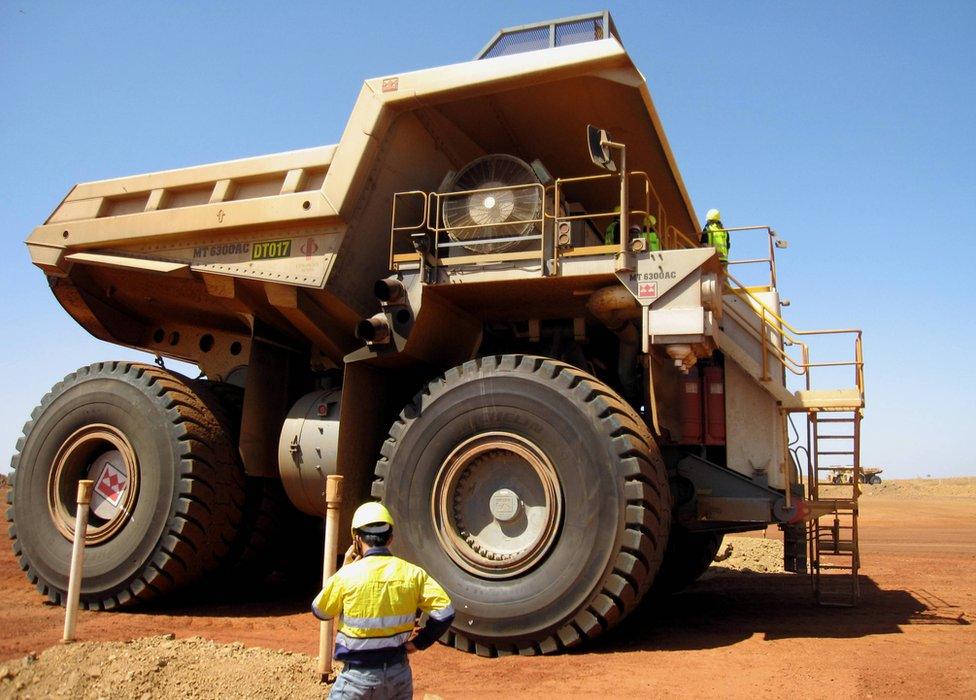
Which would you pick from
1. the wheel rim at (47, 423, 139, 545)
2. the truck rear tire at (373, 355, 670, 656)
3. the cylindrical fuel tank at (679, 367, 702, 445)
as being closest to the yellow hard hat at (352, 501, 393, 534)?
Result: the truck rear tire at (373, 355, 670, 656)

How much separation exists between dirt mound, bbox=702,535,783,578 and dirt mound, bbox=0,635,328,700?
791 cm

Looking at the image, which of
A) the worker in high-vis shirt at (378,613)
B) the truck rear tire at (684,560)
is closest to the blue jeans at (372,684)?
the worker in high-vis shirt at (378,613)

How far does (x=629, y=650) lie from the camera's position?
6305 millimetres

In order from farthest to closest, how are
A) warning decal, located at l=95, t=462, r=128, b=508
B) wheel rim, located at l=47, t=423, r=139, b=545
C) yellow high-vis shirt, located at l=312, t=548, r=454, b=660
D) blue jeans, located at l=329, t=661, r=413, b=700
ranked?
warning decal, located at l=95, t=462, r=128, b=508 → wheel rim, located at l=47, t=423, r=139, b=545 → yellow high-vis shirt, located at l=312, t=548, r=454, b=660 → blue jeans, located at l=329, t=661, r=413, b=700

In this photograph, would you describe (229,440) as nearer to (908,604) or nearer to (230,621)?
(230,621)

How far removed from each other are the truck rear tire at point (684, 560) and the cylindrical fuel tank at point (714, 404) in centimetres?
224

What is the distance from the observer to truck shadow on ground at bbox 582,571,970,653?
6.73 metres

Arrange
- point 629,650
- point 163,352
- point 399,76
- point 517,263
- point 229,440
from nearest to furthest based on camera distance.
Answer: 1. point 629,650
2. point 517,263
3. point 399,76
4. point 229,440
5. point 163,352

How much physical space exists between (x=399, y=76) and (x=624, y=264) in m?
2.74

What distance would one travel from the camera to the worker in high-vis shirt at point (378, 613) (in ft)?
12.0

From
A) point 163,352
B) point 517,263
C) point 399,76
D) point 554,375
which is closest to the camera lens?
point 554,375

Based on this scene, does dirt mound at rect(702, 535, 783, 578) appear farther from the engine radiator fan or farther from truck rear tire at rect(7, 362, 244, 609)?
truck rear tire at rect(7, 362, 244, 609)

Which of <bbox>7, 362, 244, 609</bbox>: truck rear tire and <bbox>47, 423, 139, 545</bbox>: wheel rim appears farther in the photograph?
<bbox>47, 423, 139, 545</bbox>: wheel rim

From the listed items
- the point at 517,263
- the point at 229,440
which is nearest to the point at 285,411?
the point at 229,440
